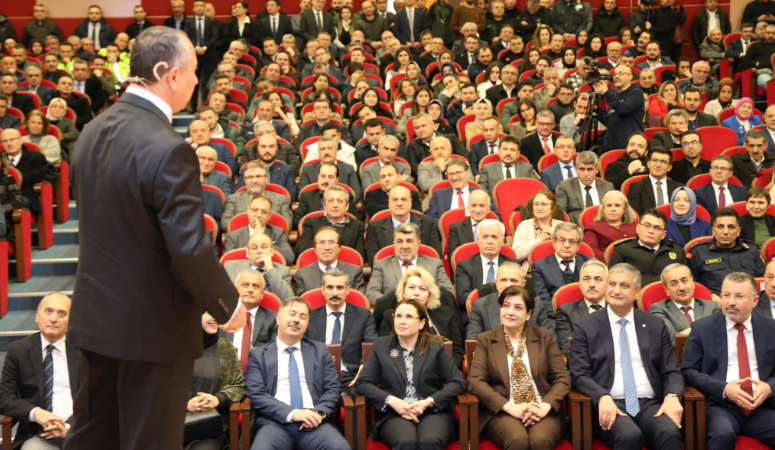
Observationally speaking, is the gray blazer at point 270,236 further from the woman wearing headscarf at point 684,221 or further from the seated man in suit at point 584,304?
the woman wearing headscarf at point 684,221

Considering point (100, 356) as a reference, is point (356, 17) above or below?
above

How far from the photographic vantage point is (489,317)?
3.98 m

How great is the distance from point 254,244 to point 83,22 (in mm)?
7714

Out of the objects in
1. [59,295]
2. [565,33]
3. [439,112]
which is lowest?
[59,295]

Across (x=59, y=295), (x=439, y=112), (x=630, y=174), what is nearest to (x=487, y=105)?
(x=439, y=112)

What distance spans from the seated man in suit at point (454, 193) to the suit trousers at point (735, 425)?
8.34 feet

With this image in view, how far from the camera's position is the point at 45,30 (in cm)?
1054

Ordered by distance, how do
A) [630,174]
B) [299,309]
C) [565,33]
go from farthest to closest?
[565,33]
[630,174]
[299,309]

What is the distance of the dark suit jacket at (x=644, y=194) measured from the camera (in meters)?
5.58

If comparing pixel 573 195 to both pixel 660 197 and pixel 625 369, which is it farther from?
pixel 625 369

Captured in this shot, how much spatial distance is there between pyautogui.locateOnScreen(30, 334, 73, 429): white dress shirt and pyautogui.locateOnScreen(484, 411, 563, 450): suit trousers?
1906 mm

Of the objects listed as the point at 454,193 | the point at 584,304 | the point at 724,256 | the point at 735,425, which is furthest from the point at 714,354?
the point at 454,193

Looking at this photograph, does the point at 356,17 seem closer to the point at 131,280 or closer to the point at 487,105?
the point at 487,105

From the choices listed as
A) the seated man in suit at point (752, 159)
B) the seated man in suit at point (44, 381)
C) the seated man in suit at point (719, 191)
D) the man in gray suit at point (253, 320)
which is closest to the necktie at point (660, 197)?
the seated man in suit at point (719, 191)
